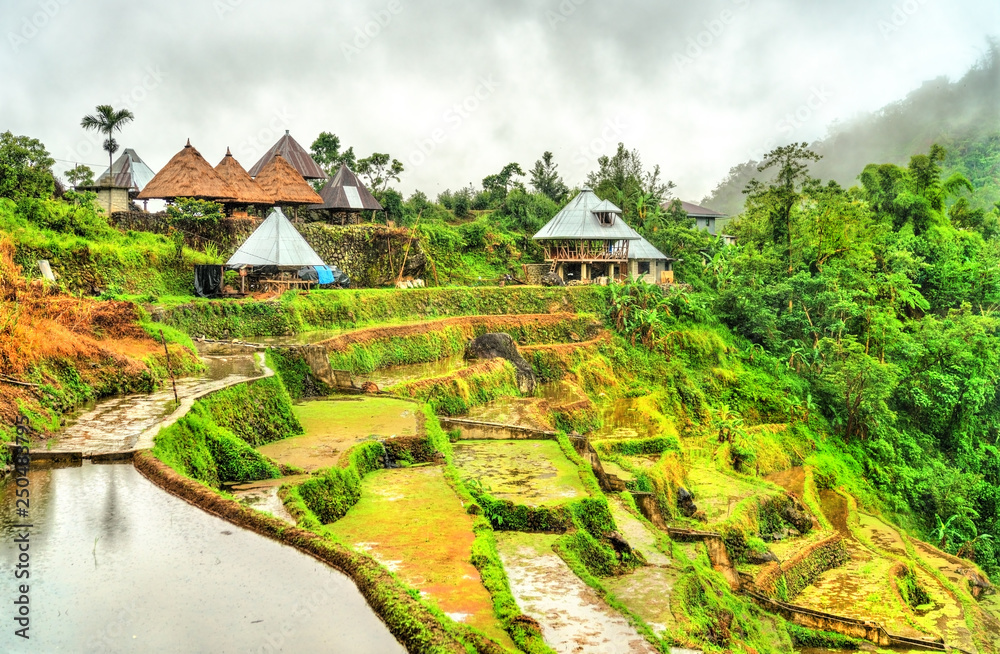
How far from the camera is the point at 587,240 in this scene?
125 feet

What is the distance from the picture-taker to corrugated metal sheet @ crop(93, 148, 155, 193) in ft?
113

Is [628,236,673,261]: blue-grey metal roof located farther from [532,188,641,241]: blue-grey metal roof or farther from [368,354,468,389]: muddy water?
[368,354,468,389]: muddy water

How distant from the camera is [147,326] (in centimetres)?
1591

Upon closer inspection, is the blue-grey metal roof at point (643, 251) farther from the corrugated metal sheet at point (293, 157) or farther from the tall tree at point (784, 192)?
the corrugated metal sheet at point (293, 157)

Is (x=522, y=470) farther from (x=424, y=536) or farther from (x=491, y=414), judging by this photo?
(x=491, y=414)

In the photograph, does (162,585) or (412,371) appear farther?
(412,371)

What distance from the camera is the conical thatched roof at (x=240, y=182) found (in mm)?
30906

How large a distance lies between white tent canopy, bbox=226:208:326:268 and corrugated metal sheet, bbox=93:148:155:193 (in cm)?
1077

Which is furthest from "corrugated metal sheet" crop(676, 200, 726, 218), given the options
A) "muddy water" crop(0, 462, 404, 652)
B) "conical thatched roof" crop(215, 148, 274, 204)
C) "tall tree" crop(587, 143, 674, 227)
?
"muddy water" crop(0, 462, 404, 652)

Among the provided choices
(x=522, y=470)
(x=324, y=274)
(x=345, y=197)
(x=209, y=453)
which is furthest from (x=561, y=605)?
(x=345, y=197)

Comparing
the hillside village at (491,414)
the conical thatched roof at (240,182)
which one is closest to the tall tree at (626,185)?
the hillside village at (491,414)

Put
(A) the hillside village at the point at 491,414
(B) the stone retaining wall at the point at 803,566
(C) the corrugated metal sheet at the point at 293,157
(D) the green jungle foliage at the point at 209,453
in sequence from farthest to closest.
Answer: (C) the corrugated metal sheet at the point at 293,157, (B) the stone retaining wall at the point at 803,566, (D) the green jungle foliage at the point at 209,453, (A) the hillside village at the point at 491,414

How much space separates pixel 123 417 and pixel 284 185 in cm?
2220

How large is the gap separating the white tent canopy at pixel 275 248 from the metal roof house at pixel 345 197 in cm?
820
